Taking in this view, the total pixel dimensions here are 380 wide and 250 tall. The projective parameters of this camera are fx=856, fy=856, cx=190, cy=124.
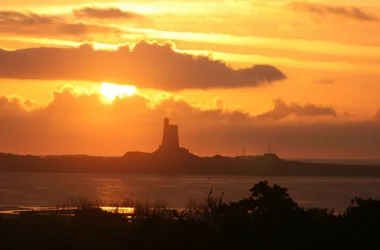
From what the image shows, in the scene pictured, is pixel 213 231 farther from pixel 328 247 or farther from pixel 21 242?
pixel 21 242

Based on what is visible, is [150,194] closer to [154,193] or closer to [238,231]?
[154,193]

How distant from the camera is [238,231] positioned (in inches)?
1261

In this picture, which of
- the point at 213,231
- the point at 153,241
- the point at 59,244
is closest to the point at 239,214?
the point at 213,231

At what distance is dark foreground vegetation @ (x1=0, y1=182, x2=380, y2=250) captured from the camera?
31609 mm

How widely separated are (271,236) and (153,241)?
178 inches

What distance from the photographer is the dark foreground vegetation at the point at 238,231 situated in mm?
31609

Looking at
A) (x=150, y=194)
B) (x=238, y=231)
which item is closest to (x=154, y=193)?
(x=150, y=194)

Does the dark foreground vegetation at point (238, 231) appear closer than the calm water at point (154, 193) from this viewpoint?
Yes

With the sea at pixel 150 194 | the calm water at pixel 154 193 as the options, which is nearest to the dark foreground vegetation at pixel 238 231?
the sea at pixel 150 194

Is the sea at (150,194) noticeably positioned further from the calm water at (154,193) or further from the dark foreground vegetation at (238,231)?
the dark foreground vegetation at (238,231)

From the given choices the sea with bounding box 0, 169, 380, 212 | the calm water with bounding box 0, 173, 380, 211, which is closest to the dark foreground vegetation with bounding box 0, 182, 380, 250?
the sea with bounding box 0, 169, 380, 212

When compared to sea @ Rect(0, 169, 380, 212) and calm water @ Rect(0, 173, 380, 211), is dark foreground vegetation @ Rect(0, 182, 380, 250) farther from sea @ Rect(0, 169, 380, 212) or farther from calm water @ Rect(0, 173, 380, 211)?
calm water @ Rect(0, 173, 380, 211)

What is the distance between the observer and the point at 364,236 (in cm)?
3148

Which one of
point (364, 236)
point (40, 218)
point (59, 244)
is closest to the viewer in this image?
point (364, 236)
